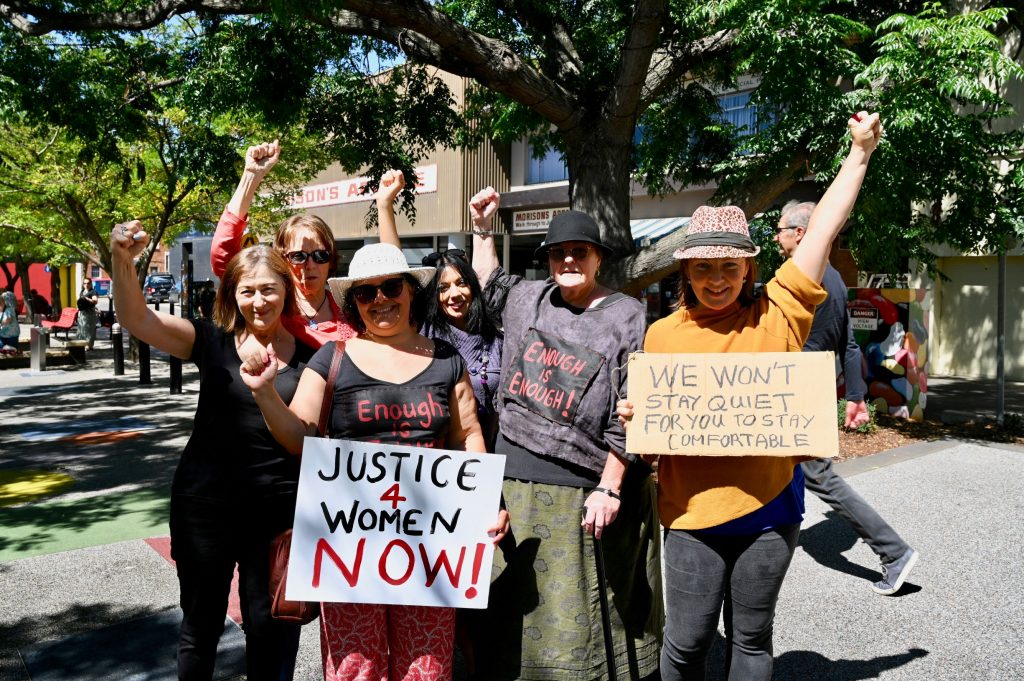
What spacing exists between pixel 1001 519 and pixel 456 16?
23.5 ft

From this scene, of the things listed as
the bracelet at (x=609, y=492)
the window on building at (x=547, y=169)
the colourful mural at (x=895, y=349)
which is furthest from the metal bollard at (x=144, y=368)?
the bracelet at (x=609, y=492)

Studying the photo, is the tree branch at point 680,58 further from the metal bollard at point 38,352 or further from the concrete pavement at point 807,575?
the metal bollard at point 38,352

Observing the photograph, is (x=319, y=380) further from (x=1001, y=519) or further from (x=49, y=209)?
(x=49, y=209)

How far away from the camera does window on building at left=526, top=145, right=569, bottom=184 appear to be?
834 inches

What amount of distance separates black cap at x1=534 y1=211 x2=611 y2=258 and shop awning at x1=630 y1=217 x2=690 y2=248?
529 inches

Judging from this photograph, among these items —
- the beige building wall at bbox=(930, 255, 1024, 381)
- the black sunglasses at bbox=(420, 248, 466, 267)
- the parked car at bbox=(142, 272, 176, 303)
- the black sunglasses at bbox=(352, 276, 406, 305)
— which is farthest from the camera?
the parked car at bbox=(142, 272, 176, 303)

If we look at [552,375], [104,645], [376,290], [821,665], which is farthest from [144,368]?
[821,665]

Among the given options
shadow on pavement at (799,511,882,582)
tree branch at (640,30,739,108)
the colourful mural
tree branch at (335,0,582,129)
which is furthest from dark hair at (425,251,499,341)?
the colourful mural

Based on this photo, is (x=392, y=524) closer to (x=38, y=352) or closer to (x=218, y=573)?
(x=218, y=573)

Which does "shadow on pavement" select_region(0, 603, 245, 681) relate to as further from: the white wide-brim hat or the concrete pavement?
the white wide-brim hat

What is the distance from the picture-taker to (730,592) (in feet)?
8.96

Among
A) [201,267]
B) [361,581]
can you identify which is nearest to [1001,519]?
[361,581]

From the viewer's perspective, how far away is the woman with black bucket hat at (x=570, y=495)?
2.94m

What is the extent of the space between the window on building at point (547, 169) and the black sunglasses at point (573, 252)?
708 inches
